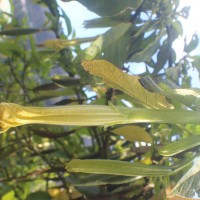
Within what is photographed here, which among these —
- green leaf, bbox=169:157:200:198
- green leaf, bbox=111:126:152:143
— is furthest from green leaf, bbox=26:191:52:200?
green leaf, bbox=169:157:200:198

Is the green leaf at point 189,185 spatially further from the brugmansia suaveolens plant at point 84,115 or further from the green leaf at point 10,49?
the green leaf at point 10,49

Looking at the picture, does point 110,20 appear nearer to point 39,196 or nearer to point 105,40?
point 105,40

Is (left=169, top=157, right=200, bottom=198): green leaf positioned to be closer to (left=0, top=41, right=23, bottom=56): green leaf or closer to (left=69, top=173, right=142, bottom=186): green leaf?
(left=69, top=173, right=142, bottom=186): green leaf

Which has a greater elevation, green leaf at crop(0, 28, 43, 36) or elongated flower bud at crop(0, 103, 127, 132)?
green leaf at crop(0, 28, 43, 36)

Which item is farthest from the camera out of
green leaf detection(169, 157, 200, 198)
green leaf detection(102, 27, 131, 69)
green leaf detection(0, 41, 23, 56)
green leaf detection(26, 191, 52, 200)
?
green leaf detection(0, 41, 23, 56)

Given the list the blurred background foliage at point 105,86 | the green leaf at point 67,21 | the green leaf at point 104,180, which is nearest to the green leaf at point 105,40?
the blurred background foliage at point 105,86

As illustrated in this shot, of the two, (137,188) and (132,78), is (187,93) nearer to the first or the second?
(132,78)

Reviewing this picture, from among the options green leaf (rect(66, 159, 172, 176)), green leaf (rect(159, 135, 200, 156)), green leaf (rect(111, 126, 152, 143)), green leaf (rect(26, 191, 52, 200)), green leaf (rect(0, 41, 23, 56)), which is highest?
green leaf (rect(0, 41, 23, 56))

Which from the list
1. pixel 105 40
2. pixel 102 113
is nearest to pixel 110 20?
pixel 105 40

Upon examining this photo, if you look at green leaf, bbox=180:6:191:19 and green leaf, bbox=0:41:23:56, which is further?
green leaf, bbox=0:41:23:56
